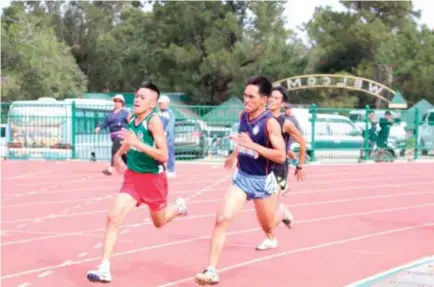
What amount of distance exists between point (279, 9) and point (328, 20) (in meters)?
3.79

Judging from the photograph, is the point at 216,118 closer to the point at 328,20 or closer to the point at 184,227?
the point at 184,227

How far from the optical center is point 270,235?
32.4 ft

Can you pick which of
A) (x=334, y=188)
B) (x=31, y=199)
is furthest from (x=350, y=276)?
(x=334, y=188)

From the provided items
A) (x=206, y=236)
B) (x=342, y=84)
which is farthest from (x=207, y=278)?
(x=342, y=84)

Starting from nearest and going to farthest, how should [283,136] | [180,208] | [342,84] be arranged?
[180,208]
[283,136]
[342,84]

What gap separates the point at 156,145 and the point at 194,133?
17.7 m

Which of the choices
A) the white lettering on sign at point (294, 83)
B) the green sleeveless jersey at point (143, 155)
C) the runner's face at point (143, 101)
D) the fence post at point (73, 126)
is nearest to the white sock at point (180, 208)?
the green sleeveless jersey at point (143, 155)

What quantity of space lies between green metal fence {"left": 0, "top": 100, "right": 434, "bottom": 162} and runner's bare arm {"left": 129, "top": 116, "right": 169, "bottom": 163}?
17.2 metres

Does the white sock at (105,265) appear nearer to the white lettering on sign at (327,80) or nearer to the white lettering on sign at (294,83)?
the white lettering on sign at (294,83)

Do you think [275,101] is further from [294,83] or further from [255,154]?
[294,83]

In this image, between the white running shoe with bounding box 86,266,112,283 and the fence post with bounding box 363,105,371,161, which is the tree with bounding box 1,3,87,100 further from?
the white running shoe with bounding box 86,266,112,283

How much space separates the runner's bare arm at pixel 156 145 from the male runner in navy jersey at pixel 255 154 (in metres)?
0.66

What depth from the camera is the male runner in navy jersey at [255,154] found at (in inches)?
305

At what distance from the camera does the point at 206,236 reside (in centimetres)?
1098
